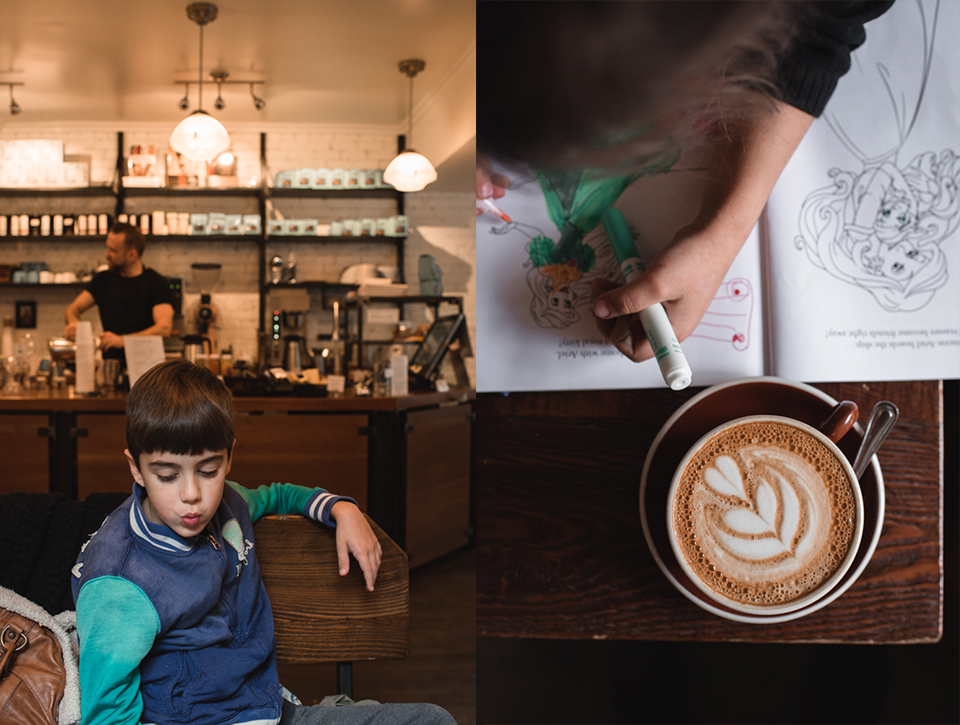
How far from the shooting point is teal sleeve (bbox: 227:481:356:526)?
110 cm

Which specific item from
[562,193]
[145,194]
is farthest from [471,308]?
[562,193]

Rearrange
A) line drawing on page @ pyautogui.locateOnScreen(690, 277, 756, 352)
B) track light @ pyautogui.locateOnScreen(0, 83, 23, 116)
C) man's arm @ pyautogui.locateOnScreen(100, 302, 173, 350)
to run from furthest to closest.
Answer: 1. track light @ pyautogui.locateOnScreen(0, 83, 23, 116)
2. man's arm @ pyautogui.locateOnScreen(100, 302, 173, 350)
3. line drawing on page @ pyautogui.locateOnScreen(690, 277, 756, 352)

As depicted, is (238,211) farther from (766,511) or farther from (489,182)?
(766,511)

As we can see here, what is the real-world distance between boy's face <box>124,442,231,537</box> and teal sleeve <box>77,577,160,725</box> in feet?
0.34

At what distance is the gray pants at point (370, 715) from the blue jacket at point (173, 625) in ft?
0.18

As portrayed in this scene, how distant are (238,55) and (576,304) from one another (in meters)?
3.56

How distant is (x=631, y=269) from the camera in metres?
1.18

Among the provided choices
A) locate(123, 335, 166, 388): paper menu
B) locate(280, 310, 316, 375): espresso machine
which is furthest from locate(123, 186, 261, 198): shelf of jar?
locate(123, 335, 166, 388): paper menu

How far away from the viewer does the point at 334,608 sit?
1.08 meters

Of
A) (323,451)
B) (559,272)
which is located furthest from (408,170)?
(559,272)

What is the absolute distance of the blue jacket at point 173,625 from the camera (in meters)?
0.88

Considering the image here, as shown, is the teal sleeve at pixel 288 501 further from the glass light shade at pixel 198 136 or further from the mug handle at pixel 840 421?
the glass light shade at pixel 198 136

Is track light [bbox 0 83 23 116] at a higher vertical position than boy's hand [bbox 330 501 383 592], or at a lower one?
higher

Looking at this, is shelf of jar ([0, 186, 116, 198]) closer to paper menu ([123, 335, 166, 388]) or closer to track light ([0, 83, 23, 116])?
track light ([0, 83, 23, 116])
